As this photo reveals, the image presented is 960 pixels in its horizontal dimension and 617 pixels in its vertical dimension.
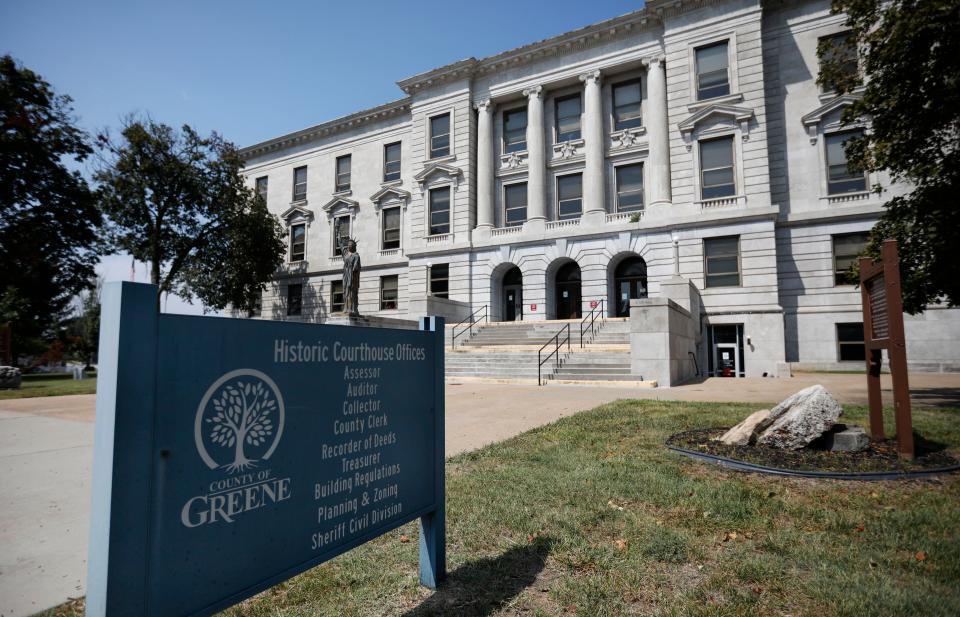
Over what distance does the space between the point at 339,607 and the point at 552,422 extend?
5.79 meters

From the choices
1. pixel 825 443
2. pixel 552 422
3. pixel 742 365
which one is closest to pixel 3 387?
pixel 552 422

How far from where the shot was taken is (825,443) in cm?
586

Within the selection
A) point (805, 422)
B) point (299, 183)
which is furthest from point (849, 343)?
point (299, 183)

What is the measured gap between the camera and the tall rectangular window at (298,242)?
3847 centimetres

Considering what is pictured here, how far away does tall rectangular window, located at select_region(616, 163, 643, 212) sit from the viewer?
1062 inches

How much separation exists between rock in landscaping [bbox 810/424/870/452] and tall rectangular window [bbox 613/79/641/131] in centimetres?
2492

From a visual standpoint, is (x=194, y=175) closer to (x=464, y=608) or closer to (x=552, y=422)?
(x=552, y=422)

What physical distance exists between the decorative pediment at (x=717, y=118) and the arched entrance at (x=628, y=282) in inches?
257

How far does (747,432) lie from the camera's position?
6.00m

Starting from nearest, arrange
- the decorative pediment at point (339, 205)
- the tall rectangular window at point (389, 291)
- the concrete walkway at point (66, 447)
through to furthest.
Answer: the concrete walkway at point (66, 447) → the tall rectangular window at point (389, 291) → the decorative pediment at point (339, 205)

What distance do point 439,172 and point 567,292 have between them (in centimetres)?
1128

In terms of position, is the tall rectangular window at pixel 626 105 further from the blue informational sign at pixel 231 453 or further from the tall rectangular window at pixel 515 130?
the blue informational sign at pixel 231 453

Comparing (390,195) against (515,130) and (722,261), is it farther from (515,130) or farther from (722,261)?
(722,261)

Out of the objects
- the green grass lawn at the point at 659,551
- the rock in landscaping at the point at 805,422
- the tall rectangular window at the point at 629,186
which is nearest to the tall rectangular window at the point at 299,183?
the tall rectangular window at the point at 629,186
